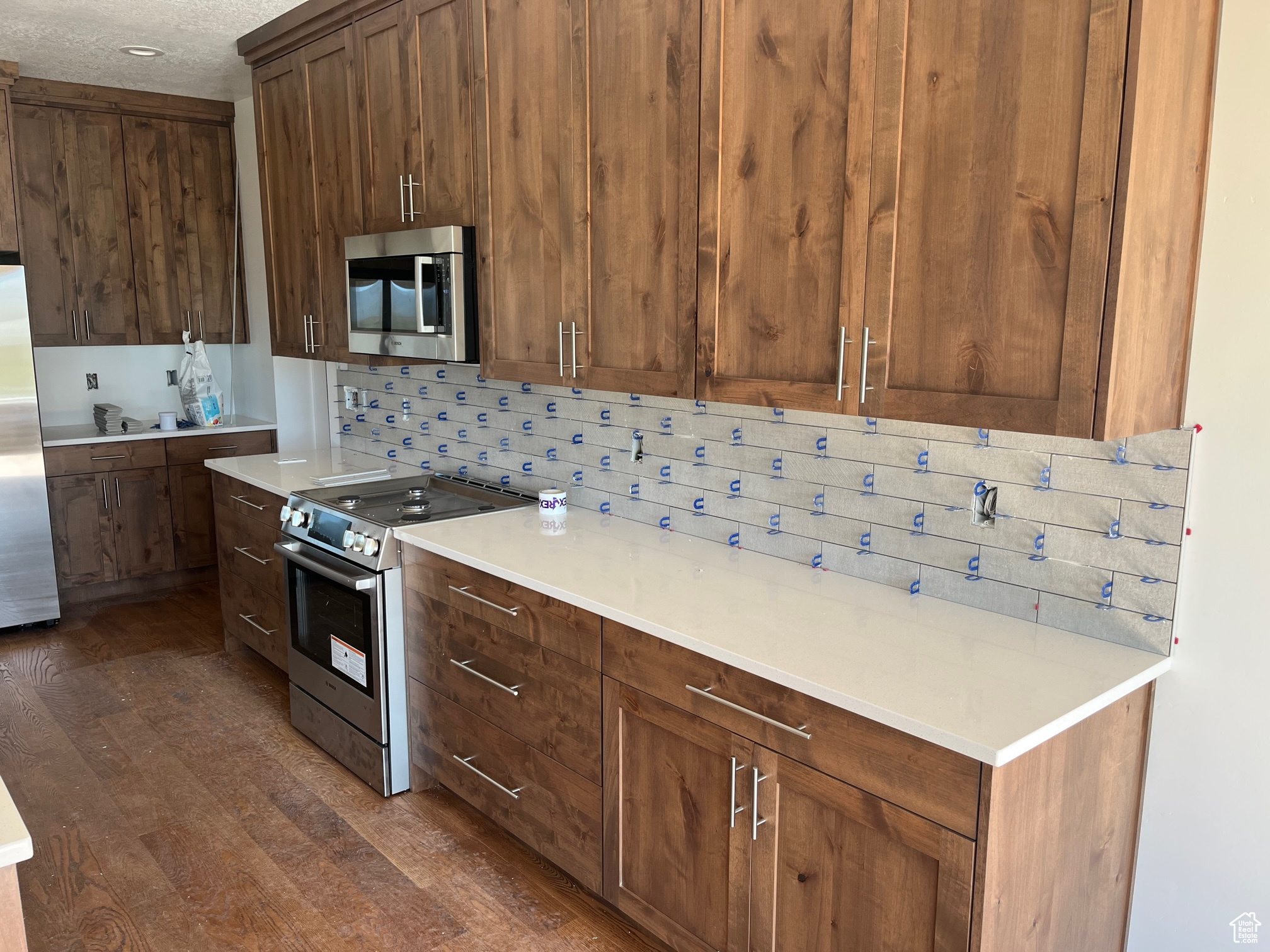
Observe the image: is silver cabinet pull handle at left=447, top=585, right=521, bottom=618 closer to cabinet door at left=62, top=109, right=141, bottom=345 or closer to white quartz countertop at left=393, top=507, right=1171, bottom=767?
white quartz countertop at left=393, top=507, right=1171, bottom=767

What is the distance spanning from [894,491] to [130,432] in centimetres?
427

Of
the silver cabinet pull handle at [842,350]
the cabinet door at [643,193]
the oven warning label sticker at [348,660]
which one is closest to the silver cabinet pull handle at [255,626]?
the oven warning label sticker at [348,660]

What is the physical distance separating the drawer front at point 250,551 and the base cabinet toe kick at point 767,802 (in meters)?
1.36

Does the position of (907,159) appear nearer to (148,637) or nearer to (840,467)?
(840,467)

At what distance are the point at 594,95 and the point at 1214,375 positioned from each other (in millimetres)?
1565

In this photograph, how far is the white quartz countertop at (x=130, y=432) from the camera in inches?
185

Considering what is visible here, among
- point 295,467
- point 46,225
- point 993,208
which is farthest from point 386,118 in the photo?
point 46,225

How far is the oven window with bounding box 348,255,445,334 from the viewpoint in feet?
9.73

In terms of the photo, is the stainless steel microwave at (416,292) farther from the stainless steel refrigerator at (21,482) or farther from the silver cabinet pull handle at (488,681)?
the stainless steel refrigerator at (21,482)

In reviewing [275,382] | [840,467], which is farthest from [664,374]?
[275,382]

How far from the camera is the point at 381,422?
4199 mm

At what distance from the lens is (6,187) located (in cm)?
418

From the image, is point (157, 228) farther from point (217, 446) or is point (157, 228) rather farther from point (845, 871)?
point (845, 871)
